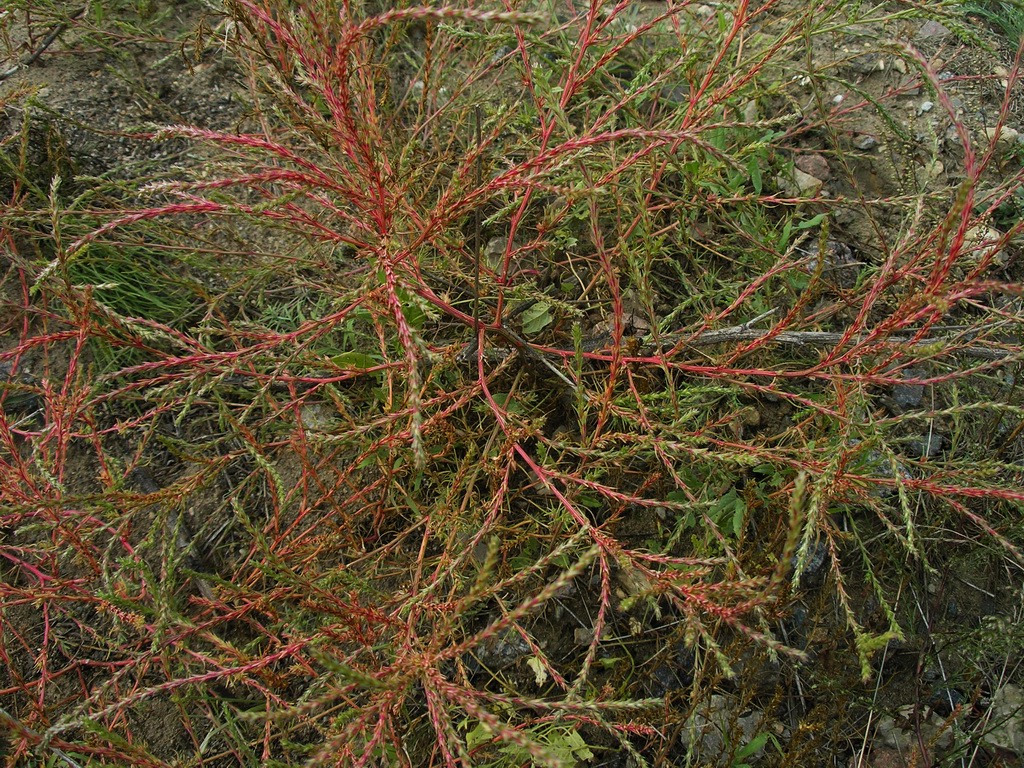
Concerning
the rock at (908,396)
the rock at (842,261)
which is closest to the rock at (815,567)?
the rock at (908,396)

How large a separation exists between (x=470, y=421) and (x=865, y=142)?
182cm

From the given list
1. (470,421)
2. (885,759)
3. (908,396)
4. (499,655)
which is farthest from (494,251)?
(885,759)

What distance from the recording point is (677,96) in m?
2.68

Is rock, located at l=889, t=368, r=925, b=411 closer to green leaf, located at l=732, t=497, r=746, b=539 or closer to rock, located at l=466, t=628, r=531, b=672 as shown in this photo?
green leaf, located at l=732, t=497, r=746, b=539

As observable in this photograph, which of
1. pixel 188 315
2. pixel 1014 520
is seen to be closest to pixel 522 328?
pixel 188 315

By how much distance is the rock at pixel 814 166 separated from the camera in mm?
2588

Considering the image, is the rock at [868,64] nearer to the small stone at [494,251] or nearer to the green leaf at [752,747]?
the small stone at [494,251]

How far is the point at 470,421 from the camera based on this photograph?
7.22 feet

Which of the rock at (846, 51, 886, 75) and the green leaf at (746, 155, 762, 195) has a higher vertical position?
the rock at (846, 51, 886, 75)

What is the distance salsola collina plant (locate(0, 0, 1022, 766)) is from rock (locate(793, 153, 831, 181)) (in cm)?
10

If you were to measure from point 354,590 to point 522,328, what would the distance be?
95 centimetres

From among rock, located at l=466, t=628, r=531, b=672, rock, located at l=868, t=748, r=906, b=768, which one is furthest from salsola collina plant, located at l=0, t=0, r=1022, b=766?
rock, located at l=868, t=748, r=906, b=768

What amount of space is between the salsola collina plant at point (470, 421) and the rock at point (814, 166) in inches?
4.0

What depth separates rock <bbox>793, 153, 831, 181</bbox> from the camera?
2.59m
